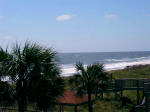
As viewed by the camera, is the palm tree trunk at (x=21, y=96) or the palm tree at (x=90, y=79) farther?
the palm tree at (x=90, y=79)

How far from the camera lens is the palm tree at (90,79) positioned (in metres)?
18.2

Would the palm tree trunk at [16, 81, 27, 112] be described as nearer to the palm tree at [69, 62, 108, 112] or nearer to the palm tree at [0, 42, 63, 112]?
the palm tree at [0, 42, 63, 112]

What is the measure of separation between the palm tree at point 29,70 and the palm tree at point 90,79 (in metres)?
6.75

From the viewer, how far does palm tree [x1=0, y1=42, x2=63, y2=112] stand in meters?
11.2

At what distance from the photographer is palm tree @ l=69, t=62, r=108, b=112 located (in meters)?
18.2

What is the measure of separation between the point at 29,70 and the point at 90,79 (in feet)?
24.9

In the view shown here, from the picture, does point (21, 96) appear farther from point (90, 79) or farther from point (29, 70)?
point (90, 79)

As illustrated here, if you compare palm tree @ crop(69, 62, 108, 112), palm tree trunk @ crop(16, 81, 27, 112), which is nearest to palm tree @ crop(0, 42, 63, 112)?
palm tree trunk @ crop(16, 81, 27, 112)

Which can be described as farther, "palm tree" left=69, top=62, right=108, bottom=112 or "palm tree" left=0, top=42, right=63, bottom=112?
"palm tree" left=69, top=62, right=108, bottom=112

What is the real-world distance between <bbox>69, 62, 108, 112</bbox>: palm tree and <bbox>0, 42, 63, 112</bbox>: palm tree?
6745 mm

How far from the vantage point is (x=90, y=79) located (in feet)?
59.9

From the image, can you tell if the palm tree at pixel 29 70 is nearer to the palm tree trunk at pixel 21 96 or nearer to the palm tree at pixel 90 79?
the palm tree trunk at pixel 21 96

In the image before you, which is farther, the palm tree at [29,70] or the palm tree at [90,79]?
the palm tree at [90,79]

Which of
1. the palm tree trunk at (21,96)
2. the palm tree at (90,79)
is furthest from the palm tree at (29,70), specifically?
the palm tree at (90,79)
